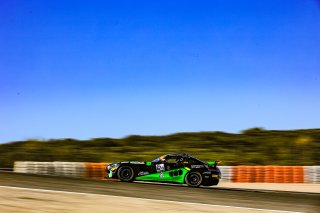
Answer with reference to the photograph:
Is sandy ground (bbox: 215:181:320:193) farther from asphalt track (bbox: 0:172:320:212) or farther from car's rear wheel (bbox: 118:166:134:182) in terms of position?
asphalt track (bbox: 0:172:320:212)

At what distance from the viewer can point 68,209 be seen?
9.37m

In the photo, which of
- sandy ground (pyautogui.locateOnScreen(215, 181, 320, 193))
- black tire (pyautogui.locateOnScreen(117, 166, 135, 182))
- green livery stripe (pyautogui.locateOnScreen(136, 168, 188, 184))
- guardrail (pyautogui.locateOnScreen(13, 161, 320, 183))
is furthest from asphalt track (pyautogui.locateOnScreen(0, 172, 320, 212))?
guardrail (pyautogui.locateOnScreen(13, 161, 320, 183))

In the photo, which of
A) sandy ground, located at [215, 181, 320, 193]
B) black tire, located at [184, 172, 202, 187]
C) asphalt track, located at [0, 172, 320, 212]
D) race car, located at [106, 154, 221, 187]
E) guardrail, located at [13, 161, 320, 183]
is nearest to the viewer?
asphalt track, located at [0, 172, 320, 212]

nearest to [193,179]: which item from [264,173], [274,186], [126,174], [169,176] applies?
[169,176]

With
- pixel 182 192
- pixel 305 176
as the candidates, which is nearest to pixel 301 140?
pixel 305 176

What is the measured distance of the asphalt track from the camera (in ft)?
36.7

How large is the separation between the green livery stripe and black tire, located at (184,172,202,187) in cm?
15

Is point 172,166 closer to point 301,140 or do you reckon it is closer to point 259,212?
point 259,212

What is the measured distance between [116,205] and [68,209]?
115cm

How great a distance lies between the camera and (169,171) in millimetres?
16078

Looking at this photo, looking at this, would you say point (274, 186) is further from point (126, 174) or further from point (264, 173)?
point (126, 174)

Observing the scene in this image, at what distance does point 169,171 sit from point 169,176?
18 cm

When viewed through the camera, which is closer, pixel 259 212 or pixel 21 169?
pixel 259 212

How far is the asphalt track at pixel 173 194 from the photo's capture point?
1120cm
